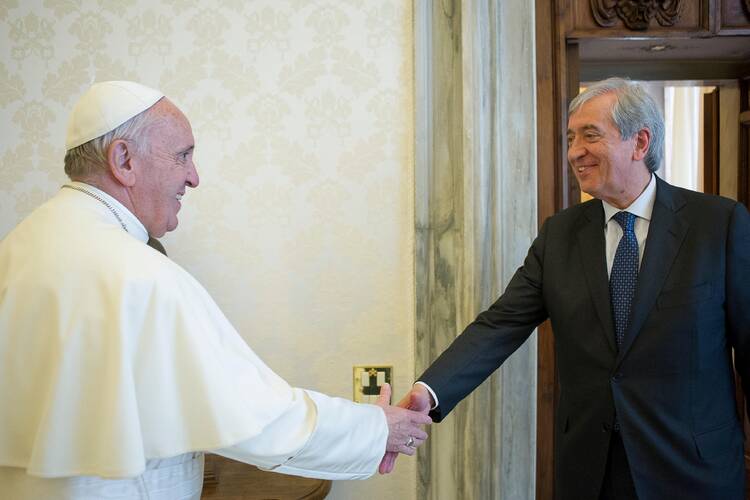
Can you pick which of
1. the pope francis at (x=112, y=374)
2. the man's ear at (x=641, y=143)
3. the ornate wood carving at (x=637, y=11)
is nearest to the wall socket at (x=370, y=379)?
the pope francis at (x=112, y=374)

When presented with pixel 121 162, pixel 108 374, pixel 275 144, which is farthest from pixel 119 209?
pixel 275 144

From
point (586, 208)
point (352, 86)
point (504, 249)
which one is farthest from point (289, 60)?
point (586, 208)

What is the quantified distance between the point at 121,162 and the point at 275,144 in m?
1.12

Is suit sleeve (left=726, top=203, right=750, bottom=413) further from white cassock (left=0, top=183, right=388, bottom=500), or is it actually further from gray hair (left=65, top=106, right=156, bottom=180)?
gray hair (left=65, top=106, right=156, bottom=180)

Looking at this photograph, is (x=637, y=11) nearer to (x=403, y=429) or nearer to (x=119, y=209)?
(x=403, y=429)

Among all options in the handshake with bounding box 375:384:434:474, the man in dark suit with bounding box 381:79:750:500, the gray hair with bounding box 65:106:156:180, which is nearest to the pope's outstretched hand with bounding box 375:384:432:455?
the handshake with bounding box 375:384:434:474

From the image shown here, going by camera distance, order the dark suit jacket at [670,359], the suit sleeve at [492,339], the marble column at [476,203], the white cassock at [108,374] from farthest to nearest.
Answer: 1. the marble column at [476,203]
2. the suit sleeve at [492,339]
3. the dark suit jacket at [670,359]
4. the white cassock at [108,374]

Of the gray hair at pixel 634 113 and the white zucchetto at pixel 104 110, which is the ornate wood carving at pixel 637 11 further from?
the white zucchetto at pixel 104 110

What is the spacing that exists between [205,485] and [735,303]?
179cm

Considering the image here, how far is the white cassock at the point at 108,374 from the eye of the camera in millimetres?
1438

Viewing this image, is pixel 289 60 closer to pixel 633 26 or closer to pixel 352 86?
pixel 352 86

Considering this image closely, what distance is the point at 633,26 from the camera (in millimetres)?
2783

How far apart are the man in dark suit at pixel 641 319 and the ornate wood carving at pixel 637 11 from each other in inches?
30.4

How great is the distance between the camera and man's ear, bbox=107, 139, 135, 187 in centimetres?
169
